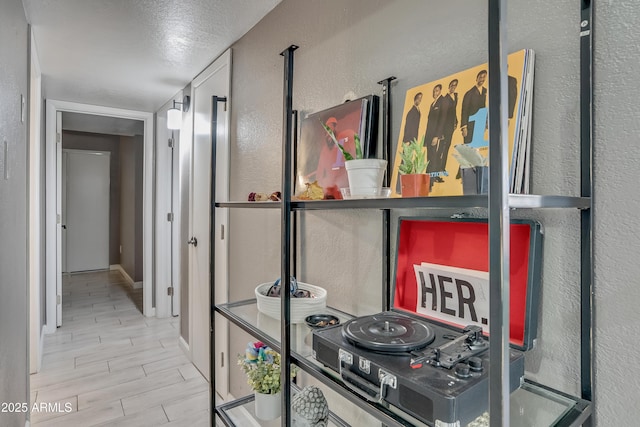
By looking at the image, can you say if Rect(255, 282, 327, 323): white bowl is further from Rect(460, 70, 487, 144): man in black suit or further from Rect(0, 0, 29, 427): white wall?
Rect(0, 0, 29, 427): white wall

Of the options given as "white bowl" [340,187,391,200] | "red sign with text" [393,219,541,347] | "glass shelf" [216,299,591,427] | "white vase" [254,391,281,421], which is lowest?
"white vase" [254,391,281,421]

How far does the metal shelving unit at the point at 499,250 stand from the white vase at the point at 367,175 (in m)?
0.09

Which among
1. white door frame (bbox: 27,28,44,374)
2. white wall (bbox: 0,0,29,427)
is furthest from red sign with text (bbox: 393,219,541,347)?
white door frame (bbox: 27,28,44,374)

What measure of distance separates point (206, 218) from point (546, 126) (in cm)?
232

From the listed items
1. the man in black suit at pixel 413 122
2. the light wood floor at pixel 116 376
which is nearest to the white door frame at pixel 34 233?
the light wood floor at pixel 116 376

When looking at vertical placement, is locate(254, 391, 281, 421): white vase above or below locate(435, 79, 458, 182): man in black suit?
below

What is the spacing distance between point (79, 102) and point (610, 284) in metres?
4.45

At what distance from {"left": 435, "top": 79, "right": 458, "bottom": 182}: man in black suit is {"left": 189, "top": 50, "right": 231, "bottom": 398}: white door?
165 centimetres

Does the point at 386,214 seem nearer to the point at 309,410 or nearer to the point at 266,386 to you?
the point at 309,410

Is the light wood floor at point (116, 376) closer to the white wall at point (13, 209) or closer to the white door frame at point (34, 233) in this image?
the white door frame at point (34, 233)

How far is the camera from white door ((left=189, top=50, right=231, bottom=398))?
235 cm

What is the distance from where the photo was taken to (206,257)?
2.66 m

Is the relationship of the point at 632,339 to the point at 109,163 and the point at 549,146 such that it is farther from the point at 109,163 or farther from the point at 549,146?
the point at 109,163

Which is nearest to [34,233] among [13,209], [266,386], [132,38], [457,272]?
[13,209]
